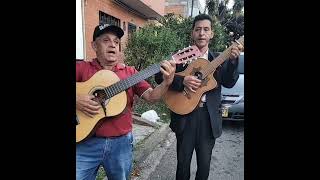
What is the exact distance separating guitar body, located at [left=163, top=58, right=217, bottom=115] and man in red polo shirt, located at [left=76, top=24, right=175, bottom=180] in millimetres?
90

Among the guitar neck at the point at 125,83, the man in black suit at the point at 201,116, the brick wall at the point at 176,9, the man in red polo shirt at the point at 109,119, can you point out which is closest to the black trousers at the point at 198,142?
the man in black suit at the point at 201,116

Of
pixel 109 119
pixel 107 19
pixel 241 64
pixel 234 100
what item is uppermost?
pixel 107 19

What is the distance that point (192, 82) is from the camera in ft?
7.27

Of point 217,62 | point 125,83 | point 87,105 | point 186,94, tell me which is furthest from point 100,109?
point 217,62

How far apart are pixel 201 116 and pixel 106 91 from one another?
59 cm

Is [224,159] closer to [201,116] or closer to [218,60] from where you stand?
[201,116]

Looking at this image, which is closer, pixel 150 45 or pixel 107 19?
pixel 107 19

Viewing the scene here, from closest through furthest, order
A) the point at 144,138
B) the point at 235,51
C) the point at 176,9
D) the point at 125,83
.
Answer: the point at 235,51 → the point at 125,83 → the point at 176,9 → the point at 144,138

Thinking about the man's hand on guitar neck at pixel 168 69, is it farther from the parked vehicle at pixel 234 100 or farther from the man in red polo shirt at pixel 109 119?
the parked vehicle at pixel 234 100

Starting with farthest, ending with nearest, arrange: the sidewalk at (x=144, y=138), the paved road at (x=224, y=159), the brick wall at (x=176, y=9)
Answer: the sidewalk at (x=144, y=138), the brick wall at (x=176, y=9), the paved road at (x=224, y=159)

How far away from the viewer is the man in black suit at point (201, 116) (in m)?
2.18

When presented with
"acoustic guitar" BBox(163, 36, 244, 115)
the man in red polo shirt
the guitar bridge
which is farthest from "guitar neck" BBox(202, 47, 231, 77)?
the man in red polo shirt

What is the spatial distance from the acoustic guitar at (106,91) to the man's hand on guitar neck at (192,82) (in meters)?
0.11

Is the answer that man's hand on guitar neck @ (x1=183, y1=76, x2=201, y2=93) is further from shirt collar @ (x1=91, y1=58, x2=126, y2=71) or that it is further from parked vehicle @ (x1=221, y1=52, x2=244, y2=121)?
shirt collar @ (x1=91, y1=58, x2=126, y2=71)
